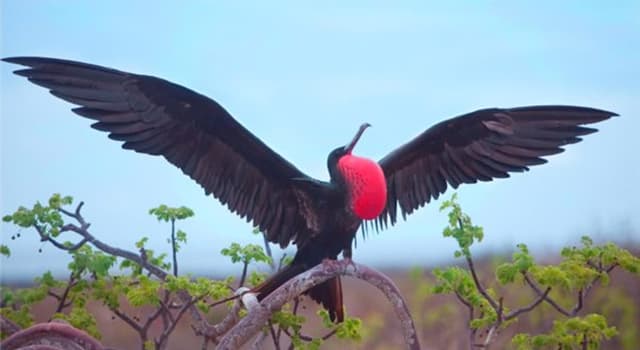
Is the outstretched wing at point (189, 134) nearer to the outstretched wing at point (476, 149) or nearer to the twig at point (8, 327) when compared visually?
the outstretched wing at point (476, 149)

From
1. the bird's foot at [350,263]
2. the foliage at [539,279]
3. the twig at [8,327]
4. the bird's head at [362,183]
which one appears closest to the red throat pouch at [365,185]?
the bird's head at [362,183]

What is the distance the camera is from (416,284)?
271 centimetres

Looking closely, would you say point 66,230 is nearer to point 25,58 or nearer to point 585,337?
point 25,58

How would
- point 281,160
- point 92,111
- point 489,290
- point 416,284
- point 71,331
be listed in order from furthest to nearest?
point 416,284 → point 489,290 → point 281,160 → point 92,111 → point 71,331

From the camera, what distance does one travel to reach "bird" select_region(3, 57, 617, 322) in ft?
6.51

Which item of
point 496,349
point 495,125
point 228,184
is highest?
point 495,125

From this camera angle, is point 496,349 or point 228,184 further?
point 496,349

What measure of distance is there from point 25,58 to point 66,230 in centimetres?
69

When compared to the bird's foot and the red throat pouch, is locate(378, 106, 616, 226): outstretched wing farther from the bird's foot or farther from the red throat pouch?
the bird's foot

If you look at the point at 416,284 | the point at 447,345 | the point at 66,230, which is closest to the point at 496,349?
the point at 447,345

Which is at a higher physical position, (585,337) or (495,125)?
(495,125)

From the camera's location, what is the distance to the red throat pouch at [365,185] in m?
1.98

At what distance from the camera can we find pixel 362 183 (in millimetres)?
1982

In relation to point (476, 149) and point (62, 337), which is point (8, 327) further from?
point (476, 149)
